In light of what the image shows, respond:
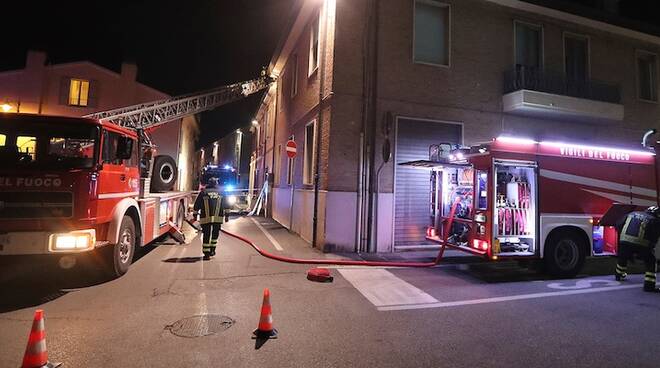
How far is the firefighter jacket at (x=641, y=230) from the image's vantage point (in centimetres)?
645

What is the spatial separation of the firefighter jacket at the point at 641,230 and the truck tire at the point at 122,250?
9077 millimetres

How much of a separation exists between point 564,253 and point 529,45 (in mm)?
7406

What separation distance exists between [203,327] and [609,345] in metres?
4.61

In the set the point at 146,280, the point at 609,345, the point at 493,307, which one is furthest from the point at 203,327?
the point at 609,345

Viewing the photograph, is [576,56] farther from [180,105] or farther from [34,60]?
[34,60]

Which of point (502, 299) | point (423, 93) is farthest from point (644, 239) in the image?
point (423, 93)

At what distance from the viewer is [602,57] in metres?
12.6

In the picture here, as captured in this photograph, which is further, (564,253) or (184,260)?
(184,260)

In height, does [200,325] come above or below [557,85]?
below

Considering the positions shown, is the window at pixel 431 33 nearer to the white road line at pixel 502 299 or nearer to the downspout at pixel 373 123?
the downspout at pixel 373 123

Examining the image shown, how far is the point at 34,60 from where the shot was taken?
22078 mm

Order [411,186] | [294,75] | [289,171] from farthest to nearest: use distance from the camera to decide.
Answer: [294,75], [289,171], [411,186]

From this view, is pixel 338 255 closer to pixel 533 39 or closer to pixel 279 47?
pixel 533 39

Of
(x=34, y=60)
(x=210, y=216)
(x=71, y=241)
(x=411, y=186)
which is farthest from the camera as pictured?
(x=34, y=60)
